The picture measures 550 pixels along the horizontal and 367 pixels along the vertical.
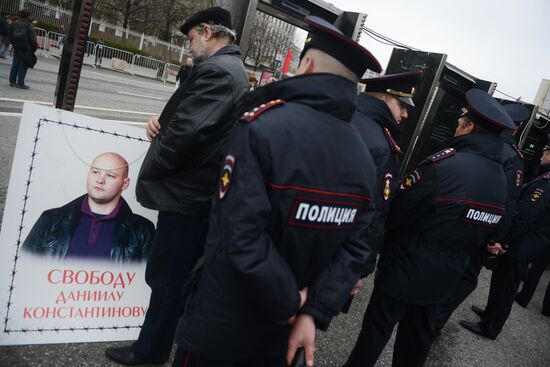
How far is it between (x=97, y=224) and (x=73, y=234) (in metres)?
0.14

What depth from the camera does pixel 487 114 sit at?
2369 mm

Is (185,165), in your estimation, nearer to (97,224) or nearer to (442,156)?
(97,224)

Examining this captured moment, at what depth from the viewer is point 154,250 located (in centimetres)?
209

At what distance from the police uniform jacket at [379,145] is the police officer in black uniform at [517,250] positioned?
6.84 feet

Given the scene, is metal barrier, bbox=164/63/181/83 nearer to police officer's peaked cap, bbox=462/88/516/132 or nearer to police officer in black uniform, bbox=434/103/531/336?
police officer in black uniform, bbox=434/103/531/336

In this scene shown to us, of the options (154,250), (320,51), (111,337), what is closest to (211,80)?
(320,51)

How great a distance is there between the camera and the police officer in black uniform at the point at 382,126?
6.80 ft

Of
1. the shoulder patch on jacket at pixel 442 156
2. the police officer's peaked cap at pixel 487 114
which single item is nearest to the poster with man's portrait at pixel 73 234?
the shoulder patch on jacket at pixel 442 156

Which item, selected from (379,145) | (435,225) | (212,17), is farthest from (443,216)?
(212,17)

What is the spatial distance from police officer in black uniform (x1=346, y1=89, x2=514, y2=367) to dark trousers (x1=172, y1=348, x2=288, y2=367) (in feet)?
3.79

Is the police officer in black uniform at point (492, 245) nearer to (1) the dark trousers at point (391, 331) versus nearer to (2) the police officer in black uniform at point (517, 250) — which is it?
(1) the dark trousers at point (391, 331)

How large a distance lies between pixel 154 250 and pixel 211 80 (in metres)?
0.98

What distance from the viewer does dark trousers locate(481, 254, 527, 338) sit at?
3793 millimetres

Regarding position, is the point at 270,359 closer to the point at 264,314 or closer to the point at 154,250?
the point at 264,314
